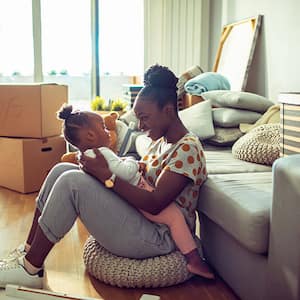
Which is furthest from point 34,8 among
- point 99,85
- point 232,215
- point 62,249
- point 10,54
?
point 232,215

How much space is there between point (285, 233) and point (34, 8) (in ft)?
12.1

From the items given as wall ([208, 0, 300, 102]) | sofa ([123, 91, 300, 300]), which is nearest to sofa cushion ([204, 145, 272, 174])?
sofa ([123, 91, 300, 300])

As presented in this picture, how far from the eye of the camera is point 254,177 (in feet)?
6.71

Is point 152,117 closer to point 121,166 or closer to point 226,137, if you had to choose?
point 121,166

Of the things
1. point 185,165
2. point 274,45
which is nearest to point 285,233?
point 185,165

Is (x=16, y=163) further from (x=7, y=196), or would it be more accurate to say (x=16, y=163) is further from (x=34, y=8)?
(x=34, y=8)

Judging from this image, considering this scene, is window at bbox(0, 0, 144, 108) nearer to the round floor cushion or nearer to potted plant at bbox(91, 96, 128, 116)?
potted plant at bbox(91, 96, 128, 116)

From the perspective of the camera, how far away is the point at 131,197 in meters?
1.79

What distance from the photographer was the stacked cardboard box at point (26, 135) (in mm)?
3420

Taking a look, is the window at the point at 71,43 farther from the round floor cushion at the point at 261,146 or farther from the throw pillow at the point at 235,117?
the round floor cushion at the point at 261,146

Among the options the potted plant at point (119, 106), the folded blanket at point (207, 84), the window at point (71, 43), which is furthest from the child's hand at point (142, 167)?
the window at point (71, 43)

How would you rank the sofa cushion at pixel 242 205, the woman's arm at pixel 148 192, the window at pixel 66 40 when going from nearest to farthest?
the sofa cushion at pixel 242 205
the woman's arm at pixel 148 192
the window at pixel 66 40

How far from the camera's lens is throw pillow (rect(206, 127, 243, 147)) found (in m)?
2.89

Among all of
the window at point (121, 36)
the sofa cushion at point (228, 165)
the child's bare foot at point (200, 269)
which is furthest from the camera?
the window at point (121, 36)
